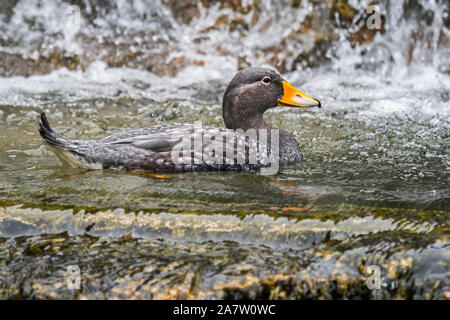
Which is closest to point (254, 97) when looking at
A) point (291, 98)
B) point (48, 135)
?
point (291, 98)

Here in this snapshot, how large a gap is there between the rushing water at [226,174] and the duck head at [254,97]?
0.57 metres

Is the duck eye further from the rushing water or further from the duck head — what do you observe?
the rushing water

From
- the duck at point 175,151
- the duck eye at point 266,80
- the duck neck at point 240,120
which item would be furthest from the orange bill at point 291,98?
the duck at point 175,151

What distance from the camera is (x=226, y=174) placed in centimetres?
519

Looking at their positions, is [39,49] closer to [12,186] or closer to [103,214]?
[12,186]

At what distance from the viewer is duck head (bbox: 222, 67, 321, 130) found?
19.0 ft

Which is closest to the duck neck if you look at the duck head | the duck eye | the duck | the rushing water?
the duck head

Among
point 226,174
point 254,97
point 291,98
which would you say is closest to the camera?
point 226,174

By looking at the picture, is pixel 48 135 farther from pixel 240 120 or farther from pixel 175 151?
pixel 240 120

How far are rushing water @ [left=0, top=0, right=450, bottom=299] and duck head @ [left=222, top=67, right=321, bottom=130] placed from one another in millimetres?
572

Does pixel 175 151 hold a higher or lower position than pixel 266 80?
lower

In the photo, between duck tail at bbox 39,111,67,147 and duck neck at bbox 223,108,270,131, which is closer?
duck tail at bbox 39,111,67,147

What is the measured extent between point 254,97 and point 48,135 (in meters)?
2.01
